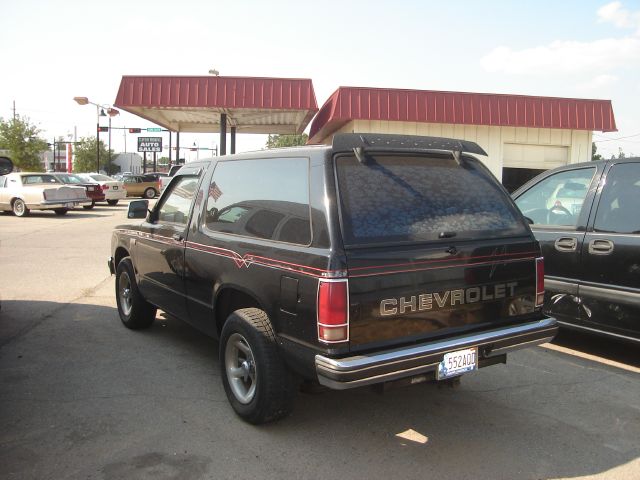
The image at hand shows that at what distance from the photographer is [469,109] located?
1533 cm

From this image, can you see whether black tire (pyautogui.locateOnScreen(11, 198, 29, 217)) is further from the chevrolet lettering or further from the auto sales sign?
the auto sales sign

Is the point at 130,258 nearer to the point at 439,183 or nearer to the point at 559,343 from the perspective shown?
the point at 439,183

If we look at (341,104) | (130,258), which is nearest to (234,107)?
(341,104)

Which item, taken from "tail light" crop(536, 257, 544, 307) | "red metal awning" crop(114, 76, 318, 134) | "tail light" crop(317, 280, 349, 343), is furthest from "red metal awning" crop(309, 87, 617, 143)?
"tail light" crop(317, 280, 349, 343)

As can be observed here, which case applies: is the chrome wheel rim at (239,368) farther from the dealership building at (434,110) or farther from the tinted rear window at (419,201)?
the dealership building at (434,110)

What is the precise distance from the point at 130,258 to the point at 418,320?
3.53 metres

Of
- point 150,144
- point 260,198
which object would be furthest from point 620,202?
point 150,144

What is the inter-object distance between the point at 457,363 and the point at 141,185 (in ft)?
116

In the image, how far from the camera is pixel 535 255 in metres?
3.50

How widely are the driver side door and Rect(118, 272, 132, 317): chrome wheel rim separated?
417 cm

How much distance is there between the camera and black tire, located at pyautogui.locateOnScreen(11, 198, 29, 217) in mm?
19427

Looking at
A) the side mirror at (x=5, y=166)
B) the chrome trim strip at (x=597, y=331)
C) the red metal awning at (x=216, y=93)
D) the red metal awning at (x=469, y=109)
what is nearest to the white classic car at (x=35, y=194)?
the red metal awning at (x=216, y=93)

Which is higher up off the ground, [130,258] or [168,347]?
[130,258]

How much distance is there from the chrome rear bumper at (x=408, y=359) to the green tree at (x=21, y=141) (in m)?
46.4
